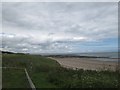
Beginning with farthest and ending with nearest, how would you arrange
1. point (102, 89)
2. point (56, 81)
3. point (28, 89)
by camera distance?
point (56, 81) < point (102, 89) < point (28, 89)

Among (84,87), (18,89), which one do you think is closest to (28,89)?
(18,89)

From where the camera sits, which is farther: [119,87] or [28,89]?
[119,87]

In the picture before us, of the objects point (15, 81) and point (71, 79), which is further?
point (71, 79)

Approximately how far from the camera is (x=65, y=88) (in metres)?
13.8

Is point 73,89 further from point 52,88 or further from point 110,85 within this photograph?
point 110,85

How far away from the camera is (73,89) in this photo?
1336 centimetres

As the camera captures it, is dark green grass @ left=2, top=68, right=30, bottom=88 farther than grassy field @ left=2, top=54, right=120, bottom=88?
No

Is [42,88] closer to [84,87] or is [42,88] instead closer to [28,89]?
[28,89]

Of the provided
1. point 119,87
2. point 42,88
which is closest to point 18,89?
point 42,88

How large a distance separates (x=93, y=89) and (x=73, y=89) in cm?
109

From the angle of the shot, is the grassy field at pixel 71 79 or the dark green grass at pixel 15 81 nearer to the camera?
the dark green grass at pixel 15 81

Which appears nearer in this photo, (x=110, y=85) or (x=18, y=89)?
(x=18, y=89)

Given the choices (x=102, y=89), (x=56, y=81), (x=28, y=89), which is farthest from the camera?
(x=56, y=81)

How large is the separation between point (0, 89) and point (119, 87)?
21.1 ft
